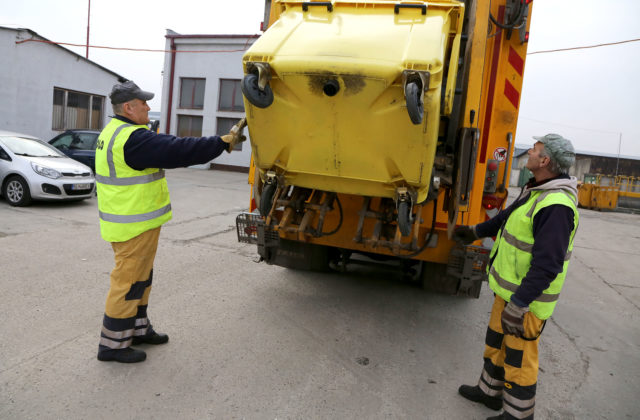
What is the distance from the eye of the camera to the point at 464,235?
131 inches

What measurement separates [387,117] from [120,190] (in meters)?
1.74

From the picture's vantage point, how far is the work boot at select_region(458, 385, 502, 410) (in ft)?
9.19

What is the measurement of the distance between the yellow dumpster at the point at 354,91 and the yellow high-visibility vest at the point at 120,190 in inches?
30.6

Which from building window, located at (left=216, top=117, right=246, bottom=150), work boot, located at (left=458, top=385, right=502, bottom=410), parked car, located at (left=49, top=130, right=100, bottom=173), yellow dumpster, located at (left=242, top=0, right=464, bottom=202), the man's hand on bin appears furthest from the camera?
building window, located at (left=216, top=117, right=246, bottom=150)

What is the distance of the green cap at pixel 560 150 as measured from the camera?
248 cm

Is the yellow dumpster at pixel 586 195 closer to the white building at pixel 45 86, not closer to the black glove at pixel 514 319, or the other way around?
the white building at pixel 45 86

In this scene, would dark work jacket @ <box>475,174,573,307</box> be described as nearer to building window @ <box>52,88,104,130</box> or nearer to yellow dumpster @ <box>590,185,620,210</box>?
building window @ <box>52,88,104,130</box>

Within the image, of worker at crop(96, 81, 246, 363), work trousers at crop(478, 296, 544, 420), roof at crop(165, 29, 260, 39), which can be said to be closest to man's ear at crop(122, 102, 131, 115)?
worker at crop(96, 81, 246, 363)

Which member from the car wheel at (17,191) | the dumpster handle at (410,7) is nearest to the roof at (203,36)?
the car wheel at (17,191)

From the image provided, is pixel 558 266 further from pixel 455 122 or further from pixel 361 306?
pixel 361 306

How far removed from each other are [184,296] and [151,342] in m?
0.99

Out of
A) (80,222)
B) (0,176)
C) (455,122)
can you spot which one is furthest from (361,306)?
(0,176)

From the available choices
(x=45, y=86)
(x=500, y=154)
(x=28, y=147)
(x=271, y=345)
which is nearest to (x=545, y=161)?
(x=500, y=154)

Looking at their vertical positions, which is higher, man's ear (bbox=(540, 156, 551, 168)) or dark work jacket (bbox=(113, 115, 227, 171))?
man's ear (bbox=(540, 156, 551, 168))
